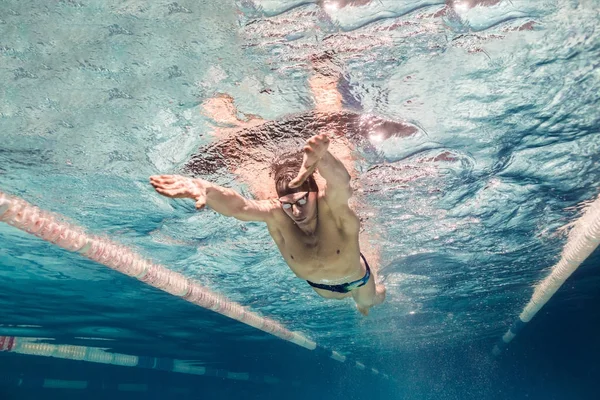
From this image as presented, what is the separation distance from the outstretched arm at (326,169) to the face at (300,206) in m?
0.25

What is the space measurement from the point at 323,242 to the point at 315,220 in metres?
0.42

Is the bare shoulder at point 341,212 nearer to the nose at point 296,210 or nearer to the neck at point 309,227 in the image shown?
the neck at point 309,227

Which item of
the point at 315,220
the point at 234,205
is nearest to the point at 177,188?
the point at 234,205

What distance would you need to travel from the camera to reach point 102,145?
673cm

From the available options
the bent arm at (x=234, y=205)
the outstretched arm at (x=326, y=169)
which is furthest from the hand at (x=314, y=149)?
the bent arm at (x=234, y=205)

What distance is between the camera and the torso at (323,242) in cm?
593

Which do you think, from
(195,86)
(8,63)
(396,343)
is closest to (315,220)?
(195,86)

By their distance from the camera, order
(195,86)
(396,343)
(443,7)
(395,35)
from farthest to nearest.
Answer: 1. (396,343)
2. (195,86)
3. (395,35)
4. (443,7)

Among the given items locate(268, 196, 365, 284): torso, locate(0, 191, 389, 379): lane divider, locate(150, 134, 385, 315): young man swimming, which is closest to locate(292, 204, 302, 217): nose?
locate(150, 134, 385, 315): young man swimming

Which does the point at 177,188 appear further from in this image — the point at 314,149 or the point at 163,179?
the point at 314,149

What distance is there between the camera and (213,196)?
4.68m

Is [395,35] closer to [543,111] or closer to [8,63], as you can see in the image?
[543,111]

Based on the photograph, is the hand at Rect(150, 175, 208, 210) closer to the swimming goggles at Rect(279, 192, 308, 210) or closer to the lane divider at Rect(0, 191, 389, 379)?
the swimming goggles at Rect(279, 192, 308, 210)

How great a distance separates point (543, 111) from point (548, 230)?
6.67 meters
